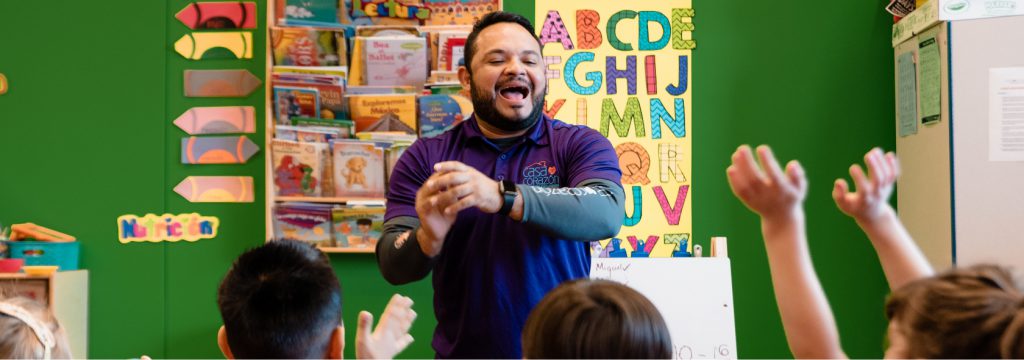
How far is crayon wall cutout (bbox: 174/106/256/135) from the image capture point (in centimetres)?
359

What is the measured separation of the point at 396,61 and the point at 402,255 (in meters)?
1.85

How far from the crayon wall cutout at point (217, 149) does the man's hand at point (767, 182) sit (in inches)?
112

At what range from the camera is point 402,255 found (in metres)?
1.71

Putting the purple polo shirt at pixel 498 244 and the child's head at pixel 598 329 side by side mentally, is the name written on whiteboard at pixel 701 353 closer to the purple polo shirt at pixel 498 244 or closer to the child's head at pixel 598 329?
the purple polo shirt at pixel 498 244

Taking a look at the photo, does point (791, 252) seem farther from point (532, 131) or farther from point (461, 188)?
Result: point (532, 131)

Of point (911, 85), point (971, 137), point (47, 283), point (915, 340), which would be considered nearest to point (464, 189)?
point (915, 340)

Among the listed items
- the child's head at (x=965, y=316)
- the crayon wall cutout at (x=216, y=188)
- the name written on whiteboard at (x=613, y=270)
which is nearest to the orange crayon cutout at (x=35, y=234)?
the crayon wall cutout at (x=216, y=188)

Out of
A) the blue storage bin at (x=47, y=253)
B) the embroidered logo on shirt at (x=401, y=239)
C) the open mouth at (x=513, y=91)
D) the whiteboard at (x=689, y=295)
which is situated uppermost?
the open mouth at (x=513, y=91)

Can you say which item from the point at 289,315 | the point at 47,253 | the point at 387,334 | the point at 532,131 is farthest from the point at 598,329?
the point at 47,253

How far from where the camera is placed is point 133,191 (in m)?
3.66

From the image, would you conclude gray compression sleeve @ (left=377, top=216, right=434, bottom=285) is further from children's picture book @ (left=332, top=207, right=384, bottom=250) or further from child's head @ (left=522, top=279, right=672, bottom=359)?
children's picture book @ (left=332, top=207, right=384, bottom=250)

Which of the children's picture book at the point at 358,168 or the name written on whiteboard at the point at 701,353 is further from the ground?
the children's picture book at the point at 358,168

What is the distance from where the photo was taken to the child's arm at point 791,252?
1021 mm

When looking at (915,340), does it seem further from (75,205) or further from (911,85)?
(75,205)
